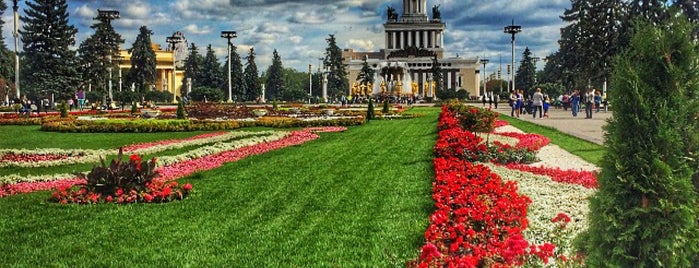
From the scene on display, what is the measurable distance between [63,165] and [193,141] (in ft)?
15.0

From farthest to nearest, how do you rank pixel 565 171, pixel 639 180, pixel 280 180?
pixel 565 171 < pixel 280 180 < pixel 639 180

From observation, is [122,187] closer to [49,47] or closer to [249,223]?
[249,223]

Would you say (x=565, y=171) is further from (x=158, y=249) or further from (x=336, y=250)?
(x=158, y=249)

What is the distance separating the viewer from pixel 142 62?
6706 cm

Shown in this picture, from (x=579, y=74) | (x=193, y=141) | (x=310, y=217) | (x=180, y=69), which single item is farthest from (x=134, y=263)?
(x=180, y=69)

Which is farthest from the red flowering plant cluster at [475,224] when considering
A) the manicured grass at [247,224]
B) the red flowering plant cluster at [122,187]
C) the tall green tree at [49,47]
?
the tall green tree at [49,47]

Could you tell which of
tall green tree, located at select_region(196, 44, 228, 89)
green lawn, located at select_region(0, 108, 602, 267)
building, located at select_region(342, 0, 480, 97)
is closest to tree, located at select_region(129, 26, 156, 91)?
tall green tree, located at select_region(196, 44, 228, 89)

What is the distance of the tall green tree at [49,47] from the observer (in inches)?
1941

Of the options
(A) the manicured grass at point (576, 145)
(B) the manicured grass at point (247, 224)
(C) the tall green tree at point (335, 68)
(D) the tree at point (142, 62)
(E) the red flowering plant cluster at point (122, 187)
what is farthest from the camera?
(C) the tall green tree at point (335, 68)

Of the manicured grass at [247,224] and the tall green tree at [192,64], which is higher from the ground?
the tall green tree at [192,64]

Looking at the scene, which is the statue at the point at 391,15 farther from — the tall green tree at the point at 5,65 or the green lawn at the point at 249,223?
the green lawn at the point at 249,223

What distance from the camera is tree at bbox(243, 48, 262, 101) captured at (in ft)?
283

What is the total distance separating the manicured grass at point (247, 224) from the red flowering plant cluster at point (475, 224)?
247 millimetres

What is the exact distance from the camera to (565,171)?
1005 centimetres
